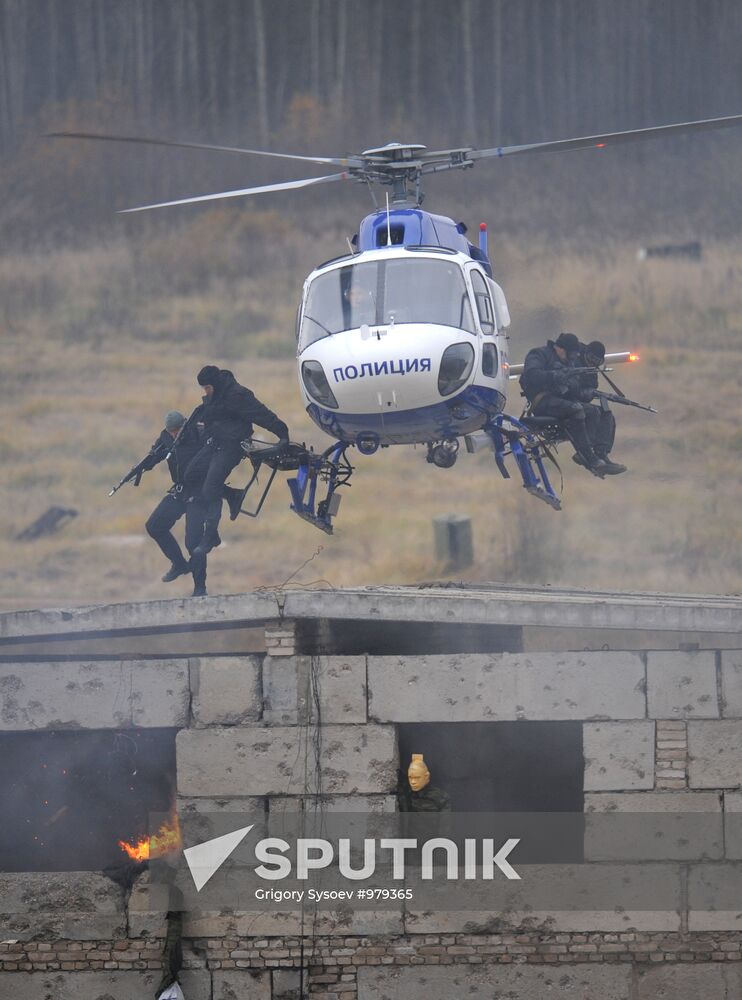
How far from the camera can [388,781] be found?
13.2 meters

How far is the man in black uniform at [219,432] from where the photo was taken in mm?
15156

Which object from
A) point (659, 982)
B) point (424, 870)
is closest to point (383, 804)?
point (424, 870)

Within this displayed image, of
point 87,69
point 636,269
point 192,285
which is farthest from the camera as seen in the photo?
point 87,69

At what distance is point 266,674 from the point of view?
13281 mm

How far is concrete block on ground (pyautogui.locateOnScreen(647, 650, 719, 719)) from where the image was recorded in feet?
42.9

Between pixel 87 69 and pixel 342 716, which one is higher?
pixel 87 69

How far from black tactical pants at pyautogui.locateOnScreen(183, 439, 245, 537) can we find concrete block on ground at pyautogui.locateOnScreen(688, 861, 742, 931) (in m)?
5.47

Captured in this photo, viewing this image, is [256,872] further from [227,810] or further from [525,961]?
[525,961]

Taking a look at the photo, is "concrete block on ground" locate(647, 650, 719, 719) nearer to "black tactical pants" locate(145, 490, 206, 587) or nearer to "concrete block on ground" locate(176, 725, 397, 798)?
"concrete block on ground" locate(176, 725, 397, 798)

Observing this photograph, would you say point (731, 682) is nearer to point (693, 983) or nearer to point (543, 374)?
point (693, 983)

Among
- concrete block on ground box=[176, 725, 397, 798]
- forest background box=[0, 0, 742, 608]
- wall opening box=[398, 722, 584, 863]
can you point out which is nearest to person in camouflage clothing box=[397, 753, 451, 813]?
wall opening box=[398, 722, 584, 863]

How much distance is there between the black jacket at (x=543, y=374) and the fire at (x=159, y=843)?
5.48 metres

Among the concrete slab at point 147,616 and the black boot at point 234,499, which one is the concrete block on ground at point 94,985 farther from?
the black boot at point 234,499

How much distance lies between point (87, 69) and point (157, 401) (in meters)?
11.7
